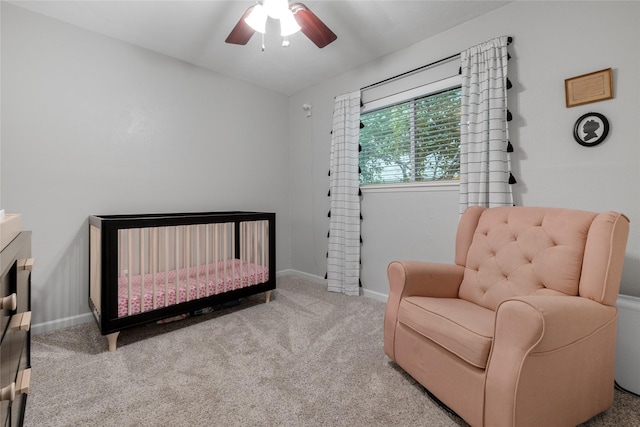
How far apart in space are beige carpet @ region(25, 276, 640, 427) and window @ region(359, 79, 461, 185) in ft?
4.45

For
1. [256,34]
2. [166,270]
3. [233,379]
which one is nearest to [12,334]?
[233,379]

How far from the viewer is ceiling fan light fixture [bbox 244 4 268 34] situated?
1659 mm

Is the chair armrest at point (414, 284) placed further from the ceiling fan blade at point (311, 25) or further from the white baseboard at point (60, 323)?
the white baseboard at point (60, 323)

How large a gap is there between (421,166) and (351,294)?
1.42 meters

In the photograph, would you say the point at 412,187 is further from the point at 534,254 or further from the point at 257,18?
the point at 257,18

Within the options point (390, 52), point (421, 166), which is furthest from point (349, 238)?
A: point (390, 52)

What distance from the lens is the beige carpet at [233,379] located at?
1.28m

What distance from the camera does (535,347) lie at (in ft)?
3.26

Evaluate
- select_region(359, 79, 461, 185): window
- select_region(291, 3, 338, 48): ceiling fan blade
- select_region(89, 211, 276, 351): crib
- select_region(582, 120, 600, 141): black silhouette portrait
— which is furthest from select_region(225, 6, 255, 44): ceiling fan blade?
select_region(582, 120, 600, 141): black silhouette portrait

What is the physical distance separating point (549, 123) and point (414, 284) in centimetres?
140

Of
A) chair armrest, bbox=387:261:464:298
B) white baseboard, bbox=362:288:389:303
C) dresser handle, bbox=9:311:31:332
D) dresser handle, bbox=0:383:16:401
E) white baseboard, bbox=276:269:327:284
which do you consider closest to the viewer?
dresser handle, bbox=0:383:16:401

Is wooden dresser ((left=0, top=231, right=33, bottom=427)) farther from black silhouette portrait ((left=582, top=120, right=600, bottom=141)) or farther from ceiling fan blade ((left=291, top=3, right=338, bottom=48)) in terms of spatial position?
black silhouette portrait ((left=582, top=120, right=600, bottom=141))

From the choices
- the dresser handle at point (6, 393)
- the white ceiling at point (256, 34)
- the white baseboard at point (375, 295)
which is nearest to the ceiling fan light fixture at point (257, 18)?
the white ceiling at point (256, 34)

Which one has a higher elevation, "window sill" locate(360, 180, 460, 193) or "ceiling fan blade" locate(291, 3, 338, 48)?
"ceiling fan blade" locate(291, 3, 338, 48)
